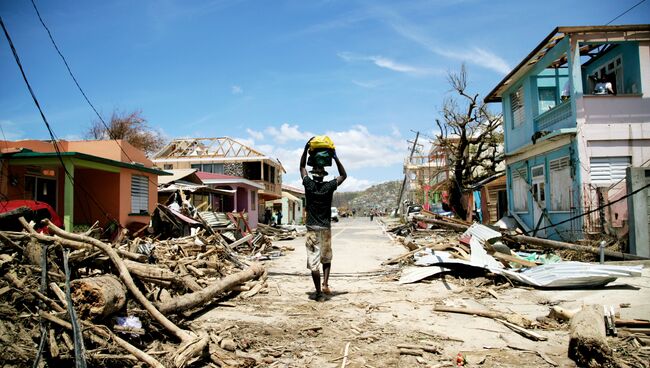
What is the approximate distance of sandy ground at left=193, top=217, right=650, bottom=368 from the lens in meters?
3.66

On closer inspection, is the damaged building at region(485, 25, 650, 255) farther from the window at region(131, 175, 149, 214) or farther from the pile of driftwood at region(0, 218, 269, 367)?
the window at region(131, 175, 149, 214)

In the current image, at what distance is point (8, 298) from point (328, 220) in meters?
3.98

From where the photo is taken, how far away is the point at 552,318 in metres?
4.90

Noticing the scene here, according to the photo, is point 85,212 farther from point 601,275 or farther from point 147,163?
point 601,275

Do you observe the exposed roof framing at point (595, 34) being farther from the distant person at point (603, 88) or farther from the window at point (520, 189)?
the window at point (520, 189)

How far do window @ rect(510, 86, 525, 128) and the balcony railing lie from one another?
1871 millimetres

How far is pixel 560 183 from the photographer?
14.2 metres

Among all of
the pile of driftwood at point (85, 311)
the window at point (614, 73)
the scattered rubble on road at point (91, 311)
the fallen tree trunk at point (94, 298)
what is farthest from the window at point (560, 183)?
the fallen tree trunk at point (94, 298)

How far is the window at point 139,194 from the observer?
1730 centimetres

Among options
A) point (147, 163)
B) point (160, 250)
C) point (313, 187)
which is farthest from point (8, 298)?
point (147, 163)

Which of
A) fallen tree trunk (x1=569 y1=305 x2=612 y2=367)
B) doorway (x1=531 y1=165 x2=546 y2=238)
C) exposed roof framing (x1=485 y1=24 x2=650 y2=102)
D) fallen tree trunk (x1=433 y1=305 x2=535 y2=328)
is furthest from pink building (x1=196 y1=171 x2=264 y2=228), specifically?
fallen tree trunk (x1=569 y1=305 x2=612 y2=367)

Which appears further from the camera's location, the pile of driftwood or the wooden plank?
the wooden plank

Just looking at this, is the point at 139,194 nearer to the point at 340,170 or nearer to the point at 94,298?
the point at 340,170

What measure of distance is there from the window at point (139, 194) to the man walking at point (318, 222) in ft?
43.5
